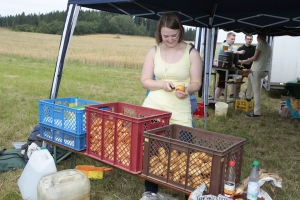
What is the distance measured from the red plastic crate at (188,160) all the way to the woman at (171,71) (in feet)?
1.05

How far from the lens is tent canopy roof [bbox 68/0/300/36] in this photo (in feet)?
14.7

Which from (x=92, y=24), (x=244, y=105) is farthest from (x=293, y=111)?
(x=92, y=24)

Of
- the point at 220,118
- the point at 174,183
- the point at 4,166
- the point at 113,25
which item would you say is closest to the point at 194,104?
the point at 174,183

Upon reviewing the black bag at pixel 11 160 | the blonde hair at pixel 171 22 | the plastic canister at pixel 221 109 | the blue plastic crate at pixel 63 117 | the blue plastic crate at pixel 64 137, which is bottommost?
the black bag at pixel 11 160

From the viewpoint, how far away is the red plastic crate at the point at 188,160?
222 cm

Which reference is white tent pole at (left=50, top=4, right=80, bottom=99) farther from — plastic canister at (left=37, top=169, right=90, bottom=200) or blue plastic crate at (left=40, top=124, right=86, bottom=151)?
plastic canister at (left=37, top=169, right=90, bottom=200)

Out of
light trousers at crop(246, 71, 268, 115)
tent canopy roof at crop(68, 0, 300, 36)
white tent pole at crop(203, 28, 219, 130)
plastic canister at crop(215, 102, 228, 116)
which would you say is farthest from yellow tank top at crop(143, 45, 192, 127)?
light trousers at crop(246, 71, 268, 115)

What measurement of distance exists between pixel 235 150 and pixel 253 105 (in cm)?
611

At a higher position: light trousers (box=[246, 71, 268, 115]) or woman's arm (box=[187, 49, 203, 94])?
woman's arm (box=[187, 49, 203, 94])

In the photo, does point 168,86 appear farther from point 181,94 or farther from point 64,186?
point 64,186

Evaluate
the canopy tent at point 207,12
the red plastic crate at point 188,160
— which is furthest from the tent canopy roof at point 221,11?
the red plastic crate at point 188,160

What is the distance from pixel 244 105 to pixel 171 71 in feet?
18.0

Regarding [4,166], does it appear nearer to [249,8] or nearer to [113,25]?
[249,8]

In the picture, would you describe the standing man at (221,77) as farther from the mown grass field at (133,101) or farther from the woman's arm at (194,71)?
the woman's arm at (194,71)
